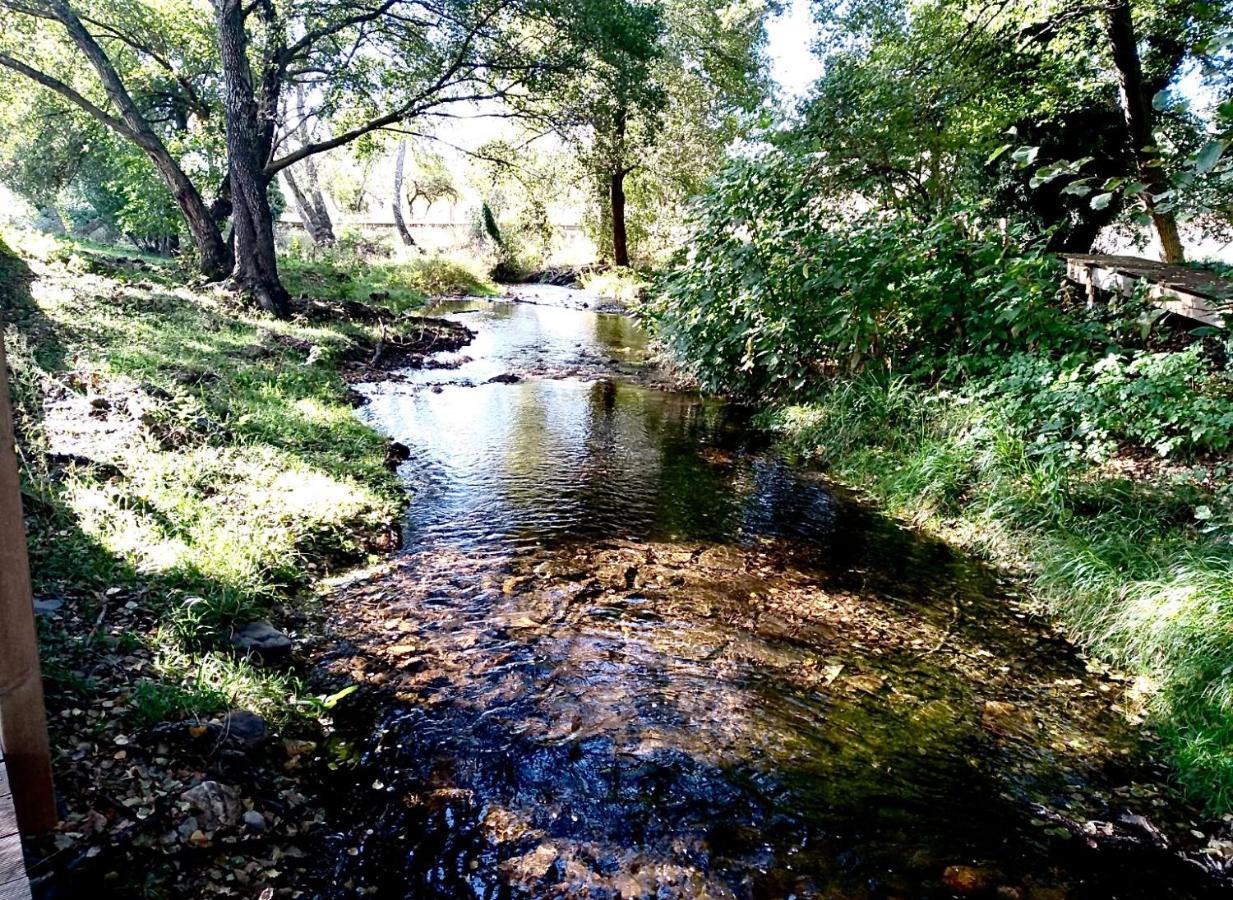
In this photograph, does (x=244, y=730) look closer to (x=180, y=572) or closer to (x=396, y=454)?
(x=180, y=572)

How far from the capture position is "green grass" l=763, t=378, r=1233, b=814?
325 cm

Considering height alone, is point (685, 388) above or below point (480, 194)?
below

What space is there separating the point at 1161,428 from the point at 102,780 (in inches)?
244

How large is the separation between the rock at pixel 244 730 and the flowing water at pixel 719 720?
420mm

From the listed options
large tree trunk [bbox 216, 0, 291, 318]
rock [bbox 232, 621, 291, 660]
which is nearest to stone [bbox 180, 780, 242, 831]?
rock [bbox 232, 621, 291, 660]

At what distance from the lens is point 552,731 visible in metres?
3.12

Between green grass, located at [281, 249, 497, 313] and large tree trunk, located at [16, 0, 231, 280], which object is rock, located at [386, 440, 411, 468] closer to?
green grass, located at [281, 249, 497, 313]

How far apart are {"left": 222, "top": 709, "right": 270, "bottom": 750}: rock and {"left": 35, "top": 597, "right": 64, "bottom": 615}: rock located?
1.05m

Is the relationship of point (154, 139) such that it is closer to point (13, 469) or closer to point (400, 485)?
point (400, 485)

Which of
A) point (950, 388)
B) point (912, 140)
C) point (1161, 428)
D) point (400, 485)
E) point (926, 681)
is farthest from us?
point (912, 140)

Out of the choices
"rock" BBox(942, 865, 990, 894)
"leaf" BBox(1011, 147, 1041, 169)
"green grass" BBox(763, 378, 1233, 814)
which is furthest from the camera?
"green grass" BBox(763, 378, 1233, 814)

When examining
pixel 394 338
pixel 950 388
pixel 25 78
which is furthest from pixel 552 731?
pixel 25 78

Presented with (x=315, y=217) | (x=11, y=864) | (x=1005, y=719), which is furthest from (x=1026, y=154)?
(x=315, y=217)

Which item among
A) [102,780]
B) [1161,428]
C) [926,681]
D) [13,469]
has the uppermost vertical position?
[13,469]
